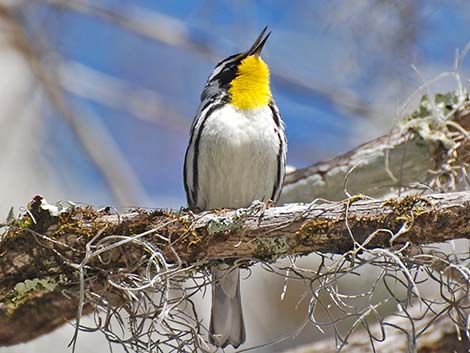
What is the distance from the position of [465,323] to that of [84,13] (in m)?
3.79

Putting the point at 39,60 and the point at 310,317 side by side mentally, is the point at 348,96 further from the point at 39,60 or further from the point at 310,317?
the point at 310,317

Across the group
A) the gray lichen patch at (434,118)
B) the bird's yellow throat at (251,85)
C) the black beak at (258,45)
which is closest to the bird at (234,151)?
the bird's yellow throat at (251,85)

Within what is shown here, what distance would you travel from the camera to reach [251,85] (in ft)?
14.0

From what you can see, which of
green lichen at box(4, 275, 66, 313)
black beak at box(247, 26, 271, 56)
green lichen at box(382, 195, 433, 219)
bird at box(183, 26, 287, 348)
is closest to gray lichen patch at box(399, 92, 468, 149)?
bird at box(183, 26, 287, 348)

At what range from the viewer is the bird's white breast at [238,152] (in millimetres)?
3980

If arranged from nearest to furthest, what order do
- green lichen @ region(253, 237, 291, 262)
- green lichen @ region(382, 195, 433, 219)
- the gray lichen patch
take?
green lichen @ region(382, 195, 433, 219) → green lichen @ region(253, 237, 291, 262) → the gray lichen patch

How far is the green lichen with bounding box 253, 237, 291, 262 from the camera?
9.25ft

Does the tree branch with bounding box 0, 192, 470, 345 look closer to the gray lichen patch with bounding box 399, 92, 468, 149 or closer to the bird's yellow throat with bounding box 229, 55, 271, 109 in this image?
the bird's yellow throat with bounding box 229, 55, 271, 109

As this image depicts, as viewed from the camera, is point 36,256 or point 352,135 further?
point 352,135

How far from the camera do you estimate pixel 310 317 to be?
105 inches

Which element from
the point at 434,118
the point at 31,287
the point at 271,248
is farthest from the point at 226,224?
the point at 434,118

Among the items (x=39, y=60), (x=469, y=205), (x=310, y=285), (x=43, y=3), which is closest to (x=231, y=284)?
(x=310, y=285)

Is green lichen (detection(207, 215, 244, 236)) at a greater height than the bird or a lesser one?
lesser

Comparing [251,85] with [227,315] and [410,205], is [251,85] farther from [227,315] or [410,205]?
[410,205]
